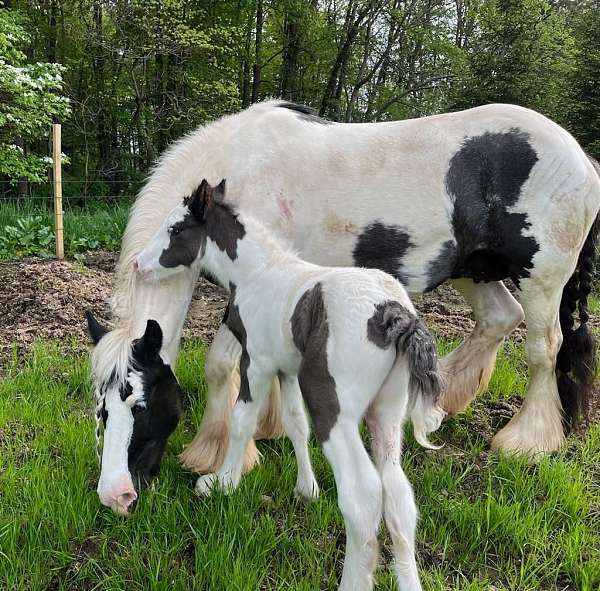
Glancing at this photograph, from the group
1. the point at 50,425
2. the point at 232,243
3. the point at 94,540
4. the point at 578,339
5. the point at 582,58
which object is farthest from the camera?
the point at 582,58

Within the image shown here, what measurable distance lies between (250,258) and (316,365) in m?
0.76

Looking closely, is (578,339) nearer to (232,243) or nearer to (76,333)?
(232,243)

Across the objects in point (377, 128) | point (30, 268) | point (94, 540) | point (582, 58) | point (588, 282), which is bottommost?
point (30, 268)

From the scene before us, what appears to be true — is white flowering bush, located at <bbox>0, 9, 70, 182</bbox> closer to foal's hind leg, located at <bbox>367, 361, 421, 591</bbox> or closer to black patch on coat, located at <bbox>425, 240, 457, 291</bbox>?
black patch on coat, located at <bbox>425, 240, 457, 291</bbox>

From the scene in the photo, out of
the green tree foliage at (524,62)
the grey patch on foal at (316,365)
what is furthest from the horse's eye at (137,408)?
the green tree foliage at (524,62)

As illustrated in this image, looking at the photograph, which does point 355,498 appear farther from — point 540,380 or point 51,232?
point 51,232

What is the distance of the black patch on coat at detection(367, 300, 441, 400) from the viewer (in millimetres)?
1963

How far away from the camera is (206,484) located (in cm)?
271

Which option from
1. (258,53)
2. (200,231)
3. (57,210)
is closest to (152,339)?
(200,231)

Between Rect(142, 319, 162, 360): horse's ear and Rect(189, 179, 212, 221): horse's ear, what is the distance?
58cm

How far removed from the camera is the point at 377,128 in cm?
330

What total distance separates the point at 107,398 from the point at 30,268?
14.3ft

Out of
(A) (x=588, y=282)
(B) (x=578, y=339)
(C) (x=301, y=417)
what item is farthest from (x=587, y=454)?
(C) (x=301, y=417)

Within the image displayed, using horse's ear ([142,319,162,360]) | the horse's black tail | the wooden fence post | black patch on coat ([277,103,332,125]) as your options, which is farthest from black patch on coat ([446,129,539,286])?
the wooden fence post
